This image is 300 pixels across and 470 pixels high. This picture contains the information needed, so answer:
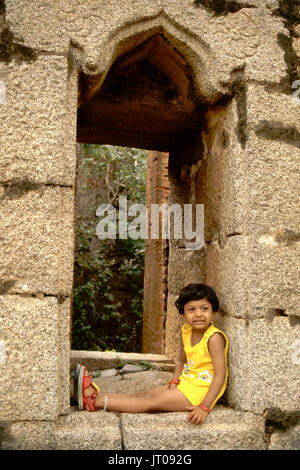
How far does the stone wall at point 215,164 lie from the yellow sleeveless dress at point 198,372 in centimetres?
11

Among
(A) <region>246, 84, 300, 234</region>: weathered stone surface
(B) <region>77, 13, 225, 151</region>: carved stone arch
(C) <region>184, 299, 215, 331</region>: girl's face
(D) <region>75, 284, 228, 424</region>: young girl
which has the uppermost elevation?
(B) <region>77, 13, 225, 151</region>: carved stone arch

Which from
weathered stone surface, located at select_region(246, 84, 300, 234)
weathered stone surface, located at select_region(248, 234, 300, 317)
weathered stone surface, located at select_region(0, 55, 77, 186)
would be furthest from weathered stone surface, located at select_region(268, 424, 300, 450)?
weathered stone surface, located at select_region(0, 55, 77, 186)

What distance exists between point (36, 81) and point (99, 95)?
67 cm

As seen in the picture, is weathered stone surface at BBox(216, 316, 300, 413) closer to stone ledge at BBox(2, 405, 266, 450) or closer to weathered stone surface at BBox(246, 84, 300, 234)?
stone ledge at BBox(2, 405, 266, 450)

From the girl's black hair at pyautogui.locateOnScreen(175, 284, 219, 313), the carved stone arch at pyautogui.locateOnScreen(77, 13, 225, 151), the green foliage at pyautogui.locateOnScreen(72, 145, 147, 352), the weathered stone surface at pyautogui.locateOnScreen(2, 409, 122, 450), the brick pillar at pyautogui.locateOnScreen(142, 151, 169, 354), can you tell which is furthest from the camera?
the green foliage at pyautogui.locateOnScreen(72, 145, 147, 352)

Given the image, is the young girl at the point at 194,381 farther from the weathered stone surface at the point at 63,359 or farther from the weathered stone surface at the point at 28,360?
the weathered stone surface at the point at 28,360

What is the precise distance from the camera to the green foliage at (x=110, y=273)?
24.1ft

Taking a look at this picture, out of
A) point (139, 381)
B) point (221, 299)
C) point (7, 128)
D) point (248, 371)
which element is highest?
point (7, 128)

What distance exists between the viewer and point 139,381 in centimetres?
289

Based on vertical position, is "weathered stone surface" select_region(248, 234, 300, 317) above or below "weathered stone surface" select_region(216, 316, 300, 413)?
above

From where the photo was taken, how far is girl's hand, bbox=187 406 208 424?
6.81ft

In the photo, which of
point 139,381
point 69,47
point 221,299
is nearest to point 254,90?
point 69,47

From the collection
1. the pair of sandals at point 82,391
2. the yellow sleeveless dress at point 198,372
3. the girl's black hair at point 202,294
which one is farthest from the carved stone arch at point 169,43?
the pair of sandals at point 82,391

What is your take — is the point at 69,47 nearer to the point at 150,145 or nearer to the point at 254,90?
the point at 254,90
